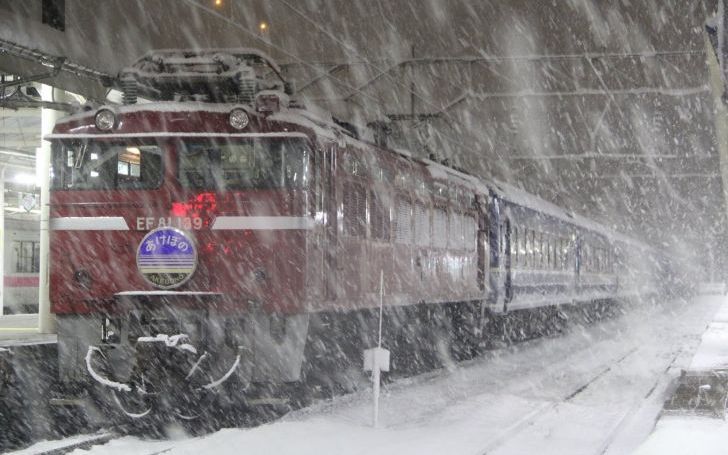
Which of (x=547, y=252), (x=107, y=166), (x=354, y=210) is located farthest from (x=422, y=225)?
(x=547, y=252)

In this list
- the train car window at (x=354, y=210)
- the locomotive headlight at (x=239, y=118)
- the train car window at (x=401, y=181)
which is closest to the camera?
the locomotive headlight at (x=239, y=118)

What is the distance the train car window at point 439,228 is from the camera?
14.7m

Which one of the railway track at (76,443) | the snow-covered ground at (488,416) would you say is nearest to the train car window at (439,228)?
the snow-covered ground at (488,416)

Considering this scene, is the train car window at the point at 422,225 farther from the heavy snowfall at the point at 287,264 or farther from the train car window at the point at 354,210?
the train car window at the point at 354,210

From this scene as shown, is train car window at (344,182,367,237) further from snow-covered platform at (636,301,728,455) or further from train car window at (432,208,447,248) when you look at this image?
snow-covered platform at (636,301,728,455)

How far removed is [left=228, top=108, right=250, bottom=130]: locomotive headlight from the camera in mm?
9820

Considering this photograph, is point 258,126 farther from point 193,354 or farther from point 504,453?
point 504,453

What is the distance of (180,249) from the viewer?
9.72 m

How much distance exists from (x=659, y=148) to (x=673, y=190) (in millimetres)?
12103

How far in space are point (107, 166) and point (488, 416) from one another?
16.5ft

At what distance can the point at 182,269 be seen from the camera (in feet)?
31.9

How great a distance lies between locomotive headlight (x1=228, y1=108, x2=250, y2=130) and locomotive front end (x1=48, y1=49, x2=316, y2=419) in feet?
0.05

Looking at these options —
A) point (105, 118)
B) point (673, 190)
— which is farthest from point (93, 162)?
point (673, 190)

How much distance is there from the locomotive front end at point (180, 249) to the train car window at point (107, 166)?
1 centimetres
